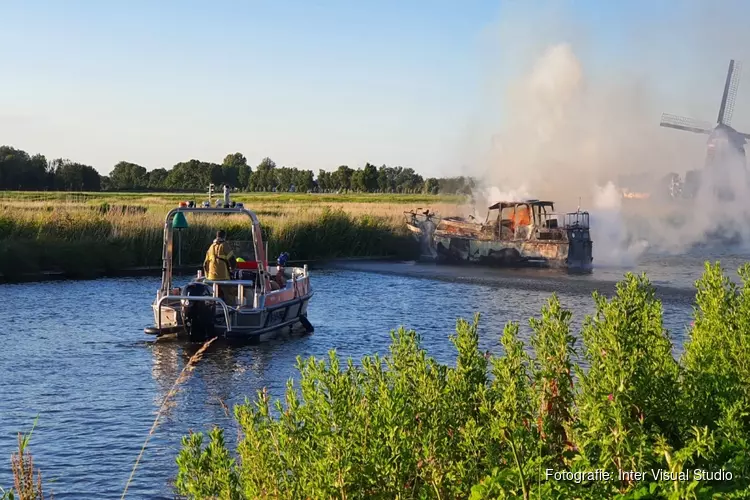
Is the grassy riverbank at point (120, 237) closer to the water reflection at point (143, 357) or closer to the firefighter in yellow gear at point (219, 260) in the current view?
the water reflection at point (143, 357)

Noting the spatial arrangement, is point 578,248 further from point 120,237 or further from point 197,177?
point 197,177

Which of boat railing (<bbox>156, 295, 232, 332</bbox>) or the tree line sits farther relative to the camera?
the tree line

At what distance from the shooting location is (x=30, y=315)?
24.8 metres

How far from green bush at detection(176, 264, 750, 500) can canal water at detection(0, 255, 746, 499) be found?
5.50ft

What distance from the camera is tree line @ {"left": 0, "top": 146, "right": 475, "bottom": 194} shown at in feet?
349

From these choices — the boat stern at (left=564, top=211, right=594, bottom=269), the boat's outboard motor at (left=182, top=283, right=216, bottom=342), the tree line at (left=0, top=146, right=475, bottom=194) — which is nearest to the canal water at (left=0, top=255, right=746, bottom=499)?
the boat's outboard motor at (left=182, top=283, right=216, bottom=342)

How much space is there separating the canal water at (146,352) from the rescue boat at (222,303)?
0.54m

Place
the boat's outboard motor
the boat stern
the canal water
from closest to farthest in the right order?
the canal water, the boat's outboard motor, the boat stern

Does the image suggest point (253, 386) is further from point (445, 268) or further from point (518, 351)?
point (445, 268)

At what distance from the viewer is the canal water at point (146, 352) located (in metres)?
12.6

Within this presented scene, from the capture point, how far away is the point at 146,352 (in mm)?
20188

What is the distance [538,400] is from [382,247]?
42933 millimetres

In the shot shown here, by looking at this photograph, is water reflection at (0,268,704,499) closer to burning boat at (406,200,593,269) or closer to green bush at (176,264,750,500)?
green bush at (176,264,750,500)

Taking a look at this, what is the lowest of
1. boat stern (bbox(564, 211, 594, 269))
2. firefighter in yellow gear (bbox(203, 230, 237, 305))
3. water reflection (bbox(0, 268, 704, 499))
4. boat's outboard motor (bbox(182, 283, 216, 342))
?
water reflection (bbox(0, 268, 704, 499))
